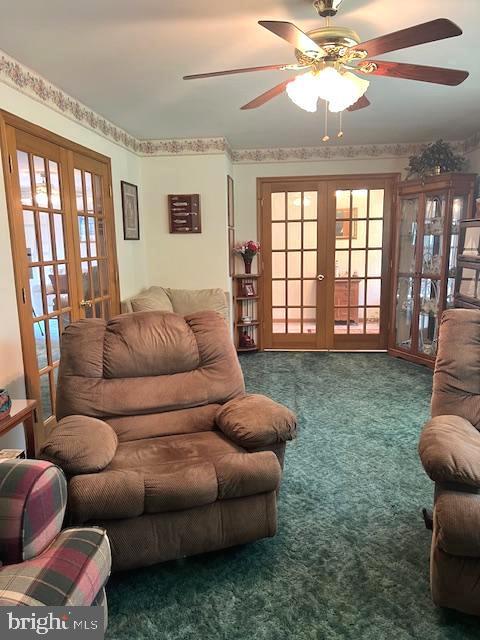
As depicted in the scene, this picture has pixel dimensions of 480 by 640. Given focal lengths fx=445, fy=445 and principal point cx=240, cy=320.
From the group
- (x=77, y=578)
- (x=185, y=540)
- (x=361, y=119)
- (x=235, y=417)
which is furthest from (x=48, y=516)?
(x=361, y=119)

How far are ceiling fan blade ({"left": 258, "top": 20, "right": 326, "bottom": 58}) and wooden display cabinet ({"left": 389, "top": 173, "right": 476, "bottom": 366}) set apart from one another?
115 inches

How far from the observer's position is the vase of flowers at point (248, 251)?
5.21m

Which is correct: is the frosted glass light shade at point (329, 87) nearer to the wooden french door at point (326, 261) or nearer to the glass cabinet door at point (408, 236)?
the glass cabinet door at point (408, 236)

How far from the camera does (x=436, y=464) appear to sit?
1.59m

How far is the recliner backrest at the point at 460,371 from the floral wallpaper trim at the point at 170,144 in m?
2.76

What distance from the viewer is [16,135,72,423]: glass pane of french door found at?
272 centimetres

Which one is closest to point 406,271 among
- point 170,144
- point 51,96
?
point 170,144

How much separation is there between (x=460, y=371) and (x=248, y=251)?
3.42 m

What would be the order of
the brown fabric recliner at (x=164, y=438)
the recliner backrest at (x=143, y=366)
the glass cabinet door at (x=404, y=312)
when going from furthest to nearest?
the glass cabinet door at (x=404, y=312) → the recliner backrest at (x=143, y=366) → the brown fabric recliner at (x=164, y=438)

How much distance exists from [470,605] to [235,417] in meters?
1.13

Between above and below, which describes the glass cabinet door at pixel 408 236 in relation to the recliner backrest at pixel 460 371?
above

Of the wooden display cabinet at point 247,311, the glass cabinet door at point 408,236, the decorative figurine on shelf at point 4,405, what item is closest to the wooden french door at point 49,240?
the decorative figurine on shelf at point 4,405

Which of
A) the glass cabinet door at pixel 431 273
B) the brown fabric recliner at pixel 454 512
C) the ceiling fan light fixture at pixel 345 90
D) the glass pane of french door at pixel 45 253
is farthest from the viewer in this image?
the glass cabinet door at pixel 431 273

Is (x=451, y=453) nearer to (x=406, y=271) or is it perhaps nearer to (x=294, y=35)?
(x=294, y=35)
